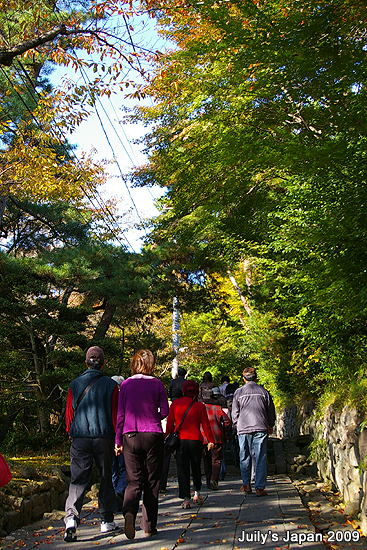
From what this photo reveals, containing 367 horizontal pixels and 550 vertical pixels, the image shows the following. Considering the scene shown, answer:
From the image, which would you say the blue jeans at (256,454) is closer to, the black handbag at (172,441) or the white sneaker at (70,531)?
the black handbag at (172,441)

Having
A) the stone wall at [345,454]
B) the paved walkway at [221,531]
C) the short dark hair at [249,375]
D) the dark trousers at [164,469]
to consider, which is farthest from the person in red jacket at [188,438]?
the stone wall at [345,454]

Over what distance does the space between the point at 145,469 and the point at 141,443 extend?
0.90 ft

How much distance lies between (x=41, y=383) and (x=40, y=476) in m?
4.23

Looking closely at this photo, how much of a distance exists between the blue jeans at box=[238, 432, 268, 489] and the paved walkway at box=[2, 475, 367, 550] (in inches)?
13.6

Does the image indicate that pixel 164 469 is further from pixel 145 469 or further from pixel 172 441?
pixel 145 469

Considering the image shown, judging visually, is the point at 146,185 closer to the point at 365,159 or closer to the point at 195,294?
the point at 195,294

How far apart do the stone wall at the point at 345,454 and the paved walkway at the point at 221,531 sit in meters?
0.33

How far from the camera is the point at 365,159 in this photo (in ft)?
18.4

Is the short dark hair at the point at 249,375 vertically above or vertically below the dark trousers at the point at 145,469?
above

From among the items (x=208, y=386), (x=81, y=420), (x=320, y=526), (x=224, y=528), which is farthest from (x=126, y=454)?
(x=208, y=386)

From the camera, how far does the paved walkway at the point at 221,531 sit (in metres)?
4.04

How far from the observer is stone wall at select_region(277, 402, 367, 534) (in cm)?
482

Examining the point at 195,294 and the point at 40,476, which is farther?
the point at 195,294

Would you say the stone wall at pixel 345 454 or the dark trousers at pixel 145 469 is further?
the stone wall at pixel 345 454
